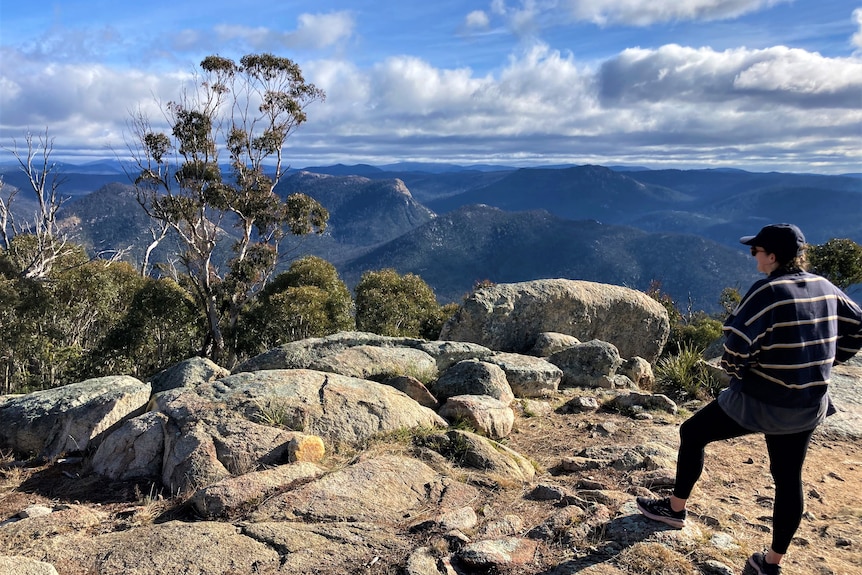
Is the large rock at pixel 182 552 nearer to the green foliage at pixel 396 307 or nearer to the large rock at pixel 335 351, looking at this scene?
the large rock at pixel 335 351

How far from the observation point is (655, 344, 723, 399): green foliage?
1036cm

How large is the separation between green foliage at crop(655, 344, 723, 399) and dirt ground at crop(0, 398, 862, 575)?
6.01ft

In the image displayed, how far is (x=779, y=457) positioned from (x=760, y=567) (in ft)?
2.76

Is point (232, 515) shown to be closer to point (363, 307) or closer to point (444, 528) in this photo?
point (444, 528)

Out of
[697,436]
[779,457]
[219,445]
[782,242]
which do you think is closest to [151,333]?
[219,445]

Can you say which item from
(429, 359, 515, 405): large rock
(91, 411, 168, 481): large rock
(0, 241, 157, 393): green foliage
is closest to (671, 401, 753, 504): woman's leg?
(429, 359, 515, 405): large rock

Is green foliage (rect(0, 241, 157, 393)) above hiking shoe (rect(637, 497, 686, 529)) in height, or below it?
below

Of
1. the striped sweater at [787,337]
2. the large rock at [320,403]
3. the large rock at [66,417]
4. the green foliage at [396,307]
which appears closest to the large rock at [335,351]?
the large rock at [320,403]

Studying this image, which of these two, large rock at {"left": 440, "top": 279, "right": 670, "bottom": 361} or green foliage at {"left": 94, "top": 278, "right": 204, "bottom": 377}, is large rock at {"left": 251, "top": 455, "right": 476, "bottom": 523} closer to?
large rock at {"left": 440, "top": 279, "right": 670, "bottom": 361}

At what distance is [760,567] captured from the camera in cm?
418

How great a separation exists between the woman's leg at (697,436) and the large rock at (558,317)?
8828 millimetres

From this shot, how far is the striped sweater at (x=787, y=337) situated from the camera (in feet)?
12.3

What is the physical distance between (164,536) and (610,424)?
6.03m

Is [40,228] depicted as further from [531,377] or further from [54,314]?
[531,377]
